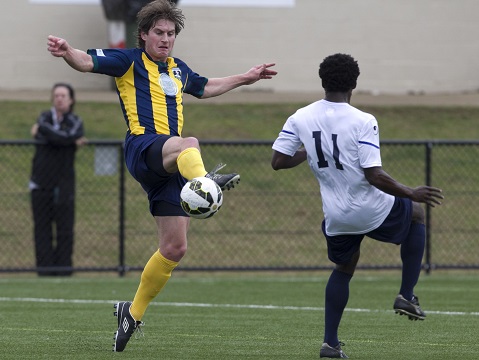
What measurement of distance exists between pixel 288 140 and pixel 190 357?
143 centimetres

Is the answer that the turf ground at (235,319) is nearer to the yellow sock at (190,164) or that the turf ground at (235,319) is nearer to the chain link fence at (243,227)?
the chain link fence at (243,227)

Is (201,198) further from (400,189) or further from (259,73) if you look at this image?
(259,73)

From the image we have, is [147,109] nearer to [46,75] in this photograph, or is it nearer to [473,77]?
[46,75]

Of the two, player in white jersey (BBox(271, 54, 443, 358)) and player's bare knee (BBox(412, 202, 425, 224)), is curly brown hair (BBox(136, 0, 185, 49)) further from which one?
player's bare knee (BBox(412, 202, 425, 224))

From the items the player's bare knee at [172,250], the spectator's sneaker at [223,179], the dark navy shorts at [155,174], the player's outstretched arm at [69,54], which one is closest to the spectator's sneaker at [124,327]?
the player's bare knee at [172,250]

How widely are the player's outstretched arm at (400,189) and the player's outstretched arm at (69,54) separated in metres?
1.84

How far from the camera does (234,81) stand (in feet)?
25.9

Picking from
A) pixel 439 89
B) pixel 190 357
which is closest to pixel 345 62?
pixel 190 357

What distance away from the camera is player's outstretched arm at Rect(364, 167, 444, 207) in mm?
6531

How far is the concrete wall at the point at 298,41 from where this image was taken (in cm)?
2058

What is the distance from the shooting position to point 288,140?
701 centimetres

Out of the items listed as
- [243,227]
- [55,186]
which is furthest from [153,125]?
[243,227]

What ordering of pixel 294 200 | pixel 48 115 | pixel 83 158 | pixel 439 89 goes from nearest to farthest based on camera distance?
pixel 48 115
pixel 294 200
pixel 83 158
pixel 439 89

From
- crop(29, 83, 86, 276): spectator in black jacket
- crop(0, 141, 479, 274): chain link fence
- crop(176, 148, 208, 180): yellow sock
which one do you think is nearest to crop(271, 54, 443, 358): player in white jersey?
crop(176, 148, 208, 180): yellow sock
